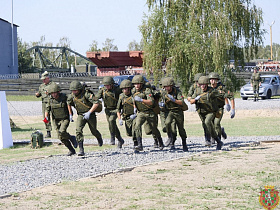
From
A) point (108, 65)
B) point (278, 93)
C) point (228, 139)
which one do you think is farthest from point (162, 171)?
point (108, 65)

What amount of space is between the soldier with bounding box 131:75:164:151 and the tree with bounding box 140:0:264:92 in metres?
19.9

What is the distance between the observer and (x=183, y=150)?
49.5 ft

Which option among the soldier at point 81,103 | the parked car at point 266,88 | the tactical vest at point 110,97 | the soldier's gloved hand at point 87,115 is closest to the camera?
Answer: the soldier's gloved hand at point 87,115

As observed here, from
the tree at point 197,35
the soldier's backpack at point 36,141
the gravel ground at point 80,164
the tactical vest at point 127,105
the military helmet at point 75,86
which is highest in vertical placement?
the tree at point 197,35

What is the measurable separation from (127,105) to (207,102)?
1944mm

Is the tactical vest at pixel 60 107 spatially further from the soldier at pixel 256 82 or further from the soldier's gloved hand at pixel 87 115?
the soldier at pixel 256 82

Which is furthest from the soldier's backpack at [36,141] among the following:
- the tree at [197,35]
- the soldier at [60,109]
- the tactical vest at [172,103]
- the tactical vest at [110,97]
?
the tree at [197,35]

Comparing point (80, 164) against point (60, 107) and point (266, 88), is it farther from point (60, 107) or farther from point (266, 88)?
point (266, 88)

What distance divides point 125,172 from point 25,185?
2050 millimetres

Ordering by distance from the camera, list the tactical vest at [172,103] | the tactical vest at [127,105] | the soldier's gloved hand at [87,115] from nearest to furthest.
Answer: the soldier's gloved hand at [87,115]
the tactical vest at [172,103]
the tactical vest at [127,105]

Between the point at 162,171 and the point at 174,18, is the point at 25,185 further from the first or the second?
the point at 174,18

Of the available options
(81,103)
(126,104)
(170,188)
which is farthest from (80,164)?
(170,188)

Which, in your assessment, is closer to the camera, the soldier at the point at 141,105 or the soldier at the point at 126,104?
the soldier at the point at 141,105

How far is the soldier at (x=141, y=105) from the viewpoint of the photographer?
14352 millimetres
